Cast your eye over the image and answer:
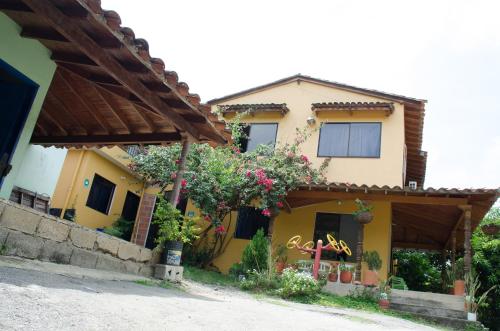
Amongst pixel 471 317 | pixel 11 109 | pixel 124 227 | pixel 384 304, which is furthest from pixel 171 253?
pixel 124 227

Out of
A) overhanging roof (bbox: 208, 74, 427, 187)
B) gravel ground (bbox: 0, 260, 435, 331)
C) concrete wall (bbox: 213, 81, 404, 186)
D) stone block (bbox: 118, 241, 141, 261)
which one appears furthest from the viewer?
overhanging roof (bbox: 208, 74, 427, 187)

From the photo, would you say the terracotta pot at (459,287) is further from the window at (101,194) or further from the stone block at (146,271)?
the window at (101,194)

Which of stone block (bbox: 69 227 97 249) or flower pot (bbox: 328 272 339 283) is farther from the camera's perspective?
flower pot (bbox: 328 272 339 283)

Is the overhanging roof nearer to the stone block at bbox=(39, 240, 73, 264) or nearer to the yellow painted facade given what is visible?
the yellow painted facade

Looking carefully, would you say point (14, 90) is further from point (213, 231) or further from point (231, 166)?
point (213, 231)

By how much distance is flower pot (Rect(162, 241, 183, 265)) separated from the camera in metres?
6.33

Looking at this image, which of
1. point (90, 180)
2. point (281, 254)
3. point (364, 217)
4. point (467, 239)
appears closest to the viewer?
point (467, 239)

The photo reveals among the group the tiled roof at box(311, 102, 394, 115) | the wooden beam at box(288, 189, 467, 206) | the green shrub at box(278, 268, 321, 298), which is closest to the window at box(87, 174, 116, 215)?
the wooden beam at box(288, 189, 467, 206)

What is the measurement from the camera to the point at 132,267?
579 centimetres

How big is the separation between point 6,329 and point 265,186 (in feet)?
31.2

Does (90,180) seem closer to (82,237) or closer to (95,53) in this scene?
(82,237)

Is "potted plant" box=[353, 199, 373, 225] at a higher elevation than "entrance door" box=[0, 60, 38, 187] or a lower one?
higher

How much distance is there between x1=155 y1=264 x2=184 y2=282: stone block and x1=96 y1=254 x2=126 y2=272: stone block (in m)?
0.72

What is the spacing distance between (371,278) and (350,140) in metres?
4.69
